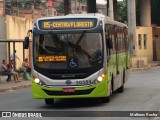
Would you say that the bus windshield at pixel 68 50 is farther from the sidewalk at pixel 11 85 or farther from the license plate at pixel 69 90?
the sidewalk at pixel 11 85

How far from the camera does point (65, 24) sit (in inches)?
689

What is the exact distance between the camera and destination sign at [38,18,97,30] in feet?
57.3

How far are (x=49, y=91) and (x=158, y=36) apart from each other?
2059 inches

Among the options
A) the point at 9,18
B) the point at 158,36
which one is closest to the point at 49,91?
the point at 9,18

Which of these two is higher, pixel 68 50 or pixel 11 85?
pixel 68 50

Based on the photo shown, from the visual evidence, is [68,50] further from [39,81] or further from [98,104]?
[98,104]

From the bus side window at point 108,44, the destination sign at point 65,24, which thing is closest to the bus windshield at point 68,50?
the destination sign at point 65,24

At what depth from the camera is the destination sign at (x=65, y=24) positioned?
17469mm

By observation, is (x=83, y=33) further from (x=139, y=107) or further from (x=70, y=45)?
(x=139, y=107)

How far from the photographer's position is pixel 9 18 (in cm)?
4006

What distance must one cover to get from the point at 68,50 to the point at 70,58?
27cm

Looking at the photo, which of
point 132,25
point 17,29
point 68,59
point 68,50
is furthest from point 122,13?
point 68,59

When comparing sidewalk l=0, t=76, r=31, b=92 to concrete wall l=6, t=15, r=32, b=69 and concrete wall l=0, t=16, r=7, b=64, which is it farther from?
concrete wall l=6, t=15, r=32, b=69

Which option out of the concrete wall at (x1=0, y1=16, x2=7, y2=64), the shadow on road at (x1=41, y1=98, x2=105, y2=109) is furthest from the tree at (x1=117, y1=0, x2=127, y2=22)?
the shadow on road at (x1=41, y1=98, x2=105, y2=109)
